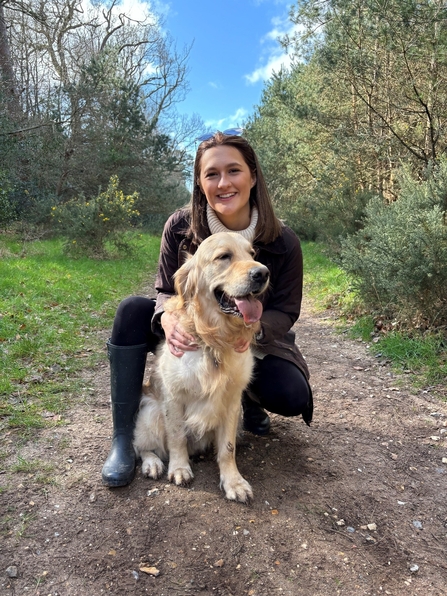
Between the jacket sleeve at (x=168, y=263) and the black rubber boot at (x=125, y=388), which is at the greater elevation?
the jacket sleeve at (x=168, y=263)

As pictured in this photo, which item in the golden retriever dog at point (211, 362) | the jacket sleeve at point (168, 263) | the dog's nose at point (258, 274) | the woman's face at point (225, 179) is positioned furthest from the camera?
the jacket sleeve at point (168, 263)

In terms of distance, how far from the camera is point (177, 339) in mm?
2412

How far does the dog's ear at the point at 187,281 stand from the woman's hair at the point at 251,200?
1.23 ft

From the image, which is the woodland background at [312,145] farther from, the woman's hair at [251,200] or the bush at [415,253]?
the woman's hair at [251,200]

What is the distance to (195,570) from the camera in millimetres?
1854

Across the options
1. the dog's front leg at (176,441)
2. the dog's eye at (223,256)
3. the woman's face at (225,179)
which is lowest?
the dog's front leg at (176,441)

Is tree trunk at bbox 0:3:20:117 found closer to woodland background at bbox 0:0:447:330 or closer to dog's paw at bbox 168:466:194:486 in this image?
woodland background at bbox 0:0:447:330

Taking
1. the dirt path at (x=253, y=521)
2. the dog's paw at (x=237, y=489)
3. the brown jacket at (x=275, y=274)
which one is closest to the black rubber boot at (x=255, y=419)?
the dirt path at (x=253, y=521)

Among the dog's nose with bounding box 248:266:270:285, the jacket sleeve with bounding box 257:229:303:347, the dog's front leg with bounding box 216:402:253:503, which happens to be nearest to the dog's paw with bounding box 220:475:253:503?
the dog's front leg with bounding box 216:402:253:503

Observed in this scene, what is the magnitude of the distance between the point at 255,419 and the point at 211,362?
3.04 ft

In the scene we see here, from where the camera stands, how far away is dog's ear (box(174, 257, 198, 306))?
2.40 m

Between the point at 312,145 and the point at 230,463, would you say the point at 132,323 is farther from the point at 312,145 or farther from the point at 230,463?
the point at 312,145

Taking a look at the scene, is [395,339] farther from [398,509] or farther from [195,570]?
[195,570]

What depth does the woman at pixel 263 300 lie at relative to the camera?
8.70 feet
